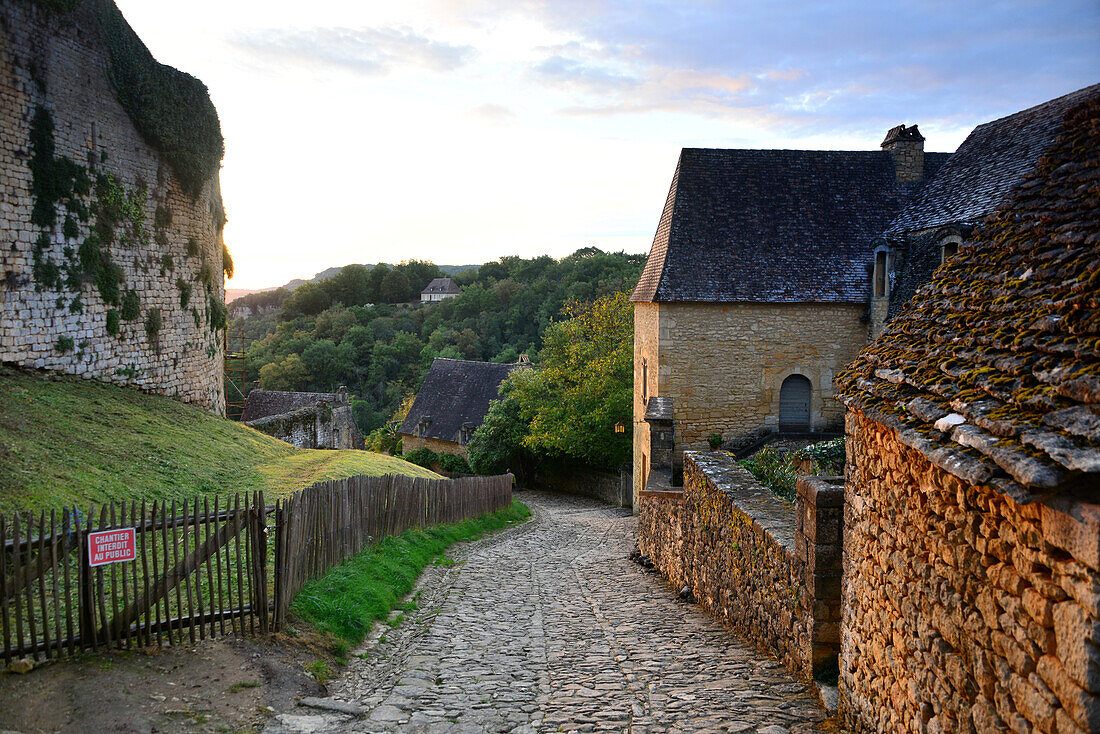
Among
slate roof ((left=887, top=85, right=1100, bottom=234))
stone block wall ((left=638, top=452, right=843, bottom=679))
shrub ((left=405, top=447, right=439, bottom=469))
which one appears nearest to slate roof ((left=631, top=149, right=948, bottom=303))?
slate roof ((left=887, top=85, right=1100, bottom=234))

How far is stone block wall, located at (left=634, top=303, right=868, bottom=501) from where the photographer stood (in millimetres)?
19891

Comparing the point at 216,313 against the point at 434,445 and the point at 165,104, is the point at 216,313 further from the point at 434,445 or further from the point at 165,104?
the point at 434,445

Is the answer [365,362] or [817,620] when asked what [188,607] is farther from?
[365,362]

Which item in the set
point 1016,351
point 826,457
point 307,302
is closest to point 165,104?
point 826,457

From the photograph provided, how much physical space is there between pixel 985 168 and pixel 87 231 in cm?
1962

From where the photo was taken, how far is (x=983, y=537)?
10.9 feet

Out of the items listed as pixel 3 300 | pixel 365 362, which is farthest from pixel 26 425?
pixel 365 362

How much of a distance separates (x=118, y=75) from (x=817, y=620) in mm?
16739

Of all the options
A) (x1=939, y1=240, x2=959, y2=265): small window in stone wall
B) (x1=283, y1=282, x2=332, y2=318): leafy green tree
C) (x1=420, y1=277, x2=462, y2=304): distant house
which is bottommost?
(x1=939, y1=240, x2=959, y2=265): small window in stone wall

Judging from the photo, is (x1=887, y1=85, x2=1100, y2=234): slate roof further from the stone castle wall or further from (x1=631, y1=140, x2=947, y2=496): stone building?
the stone castle wall

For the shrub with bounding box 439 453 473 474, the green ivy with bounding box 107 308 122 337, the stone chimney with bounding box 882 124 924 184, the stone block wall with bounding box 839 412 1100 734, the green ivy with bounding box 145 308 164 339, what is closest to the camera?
the stone block wall with bounding box 839 412 1100 734

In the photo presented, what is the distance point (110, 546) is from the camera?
19.2 ft

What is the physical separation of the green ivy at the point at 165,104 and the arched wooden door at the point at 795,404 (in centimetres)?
1622

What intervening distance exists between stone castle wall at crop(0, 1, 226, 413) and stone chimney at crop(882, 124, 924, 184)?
63.2ft
